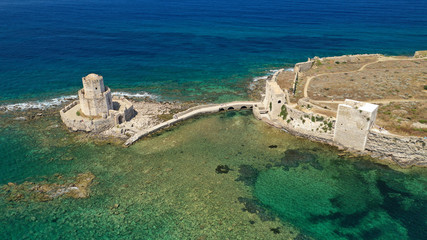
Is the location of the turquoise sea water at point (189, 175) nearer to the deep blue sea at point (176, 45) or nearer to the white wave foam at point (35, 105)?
the white wave foam at point (35, 105)

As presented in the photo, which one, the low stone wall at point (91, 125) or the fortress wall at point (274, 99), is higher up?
the fortress wall at point (274, 99)

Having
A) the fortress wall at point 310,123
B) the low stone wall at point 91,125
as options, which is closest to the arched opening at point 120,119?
the low stone wall at point 91,125

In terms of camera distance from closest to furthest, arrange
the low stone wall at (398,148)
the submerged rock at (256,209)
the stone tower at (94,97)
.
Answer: the submerged rock at (256,209), the low stone wall at (398,148), the stone tower at (94,97)

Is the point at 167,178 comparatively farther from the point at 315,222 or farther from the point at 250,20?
the point at 250,20

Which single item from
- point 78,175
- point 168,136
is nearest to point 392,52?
point 168,136

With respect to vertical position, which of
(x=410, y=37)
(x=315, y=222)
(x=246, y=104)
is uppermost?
(x=410, y=37)

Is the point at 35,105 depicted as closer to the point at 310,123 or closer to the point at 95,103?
the point at 95,103
